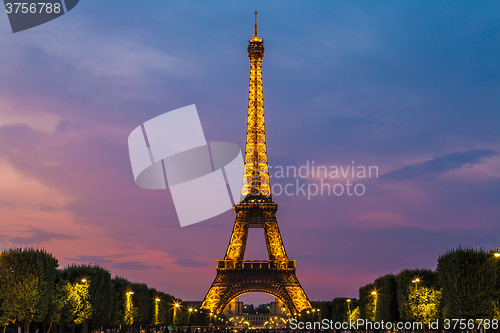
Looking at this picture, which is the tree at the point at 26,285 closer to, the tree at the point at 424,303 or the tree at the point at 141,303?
the tree at the point at 141,303

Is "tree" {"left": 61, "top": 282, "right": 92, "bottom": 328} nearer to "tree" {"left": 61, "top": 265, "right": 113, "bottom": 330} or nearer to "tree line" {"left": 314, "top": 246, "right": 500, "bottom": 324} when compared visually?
"tree" {"left": 61, "top": 265, "right": 113, "bottom": 330}

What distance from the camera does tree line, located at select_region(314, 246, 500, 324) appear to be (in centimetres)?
5444

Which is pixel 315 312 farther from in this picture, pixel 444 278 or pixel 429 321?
pixel 444 278

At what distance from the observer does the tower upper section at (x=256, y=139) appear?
388ft

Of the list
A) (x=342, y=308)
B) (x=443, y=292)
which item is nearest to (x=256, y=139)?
(x=342, y=308)

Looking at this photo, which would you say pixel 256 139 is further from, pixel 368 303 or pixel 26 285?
pixel 26 285

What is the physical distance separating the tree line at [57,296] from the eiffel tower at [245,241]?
22267 mm

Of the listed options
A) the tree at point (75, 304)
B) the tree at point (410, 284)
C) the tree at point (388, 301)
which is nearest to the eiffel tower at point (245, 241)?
the tree at point (388, 301)

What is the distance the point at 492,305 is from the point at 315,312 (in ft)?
240

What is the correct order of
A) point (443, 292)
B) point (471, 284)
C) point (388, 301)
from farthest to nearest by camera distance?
1. point (388, 301)
2. point (443, 292)
3. point (471, 284)

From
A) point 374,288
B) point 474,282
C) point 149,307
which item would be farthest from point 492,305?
point 149,307

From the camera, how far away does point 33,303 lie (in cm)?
5519

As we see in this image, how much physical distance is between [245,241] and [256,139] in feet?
66.4

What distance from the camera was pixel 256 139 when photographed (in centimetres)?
11938
